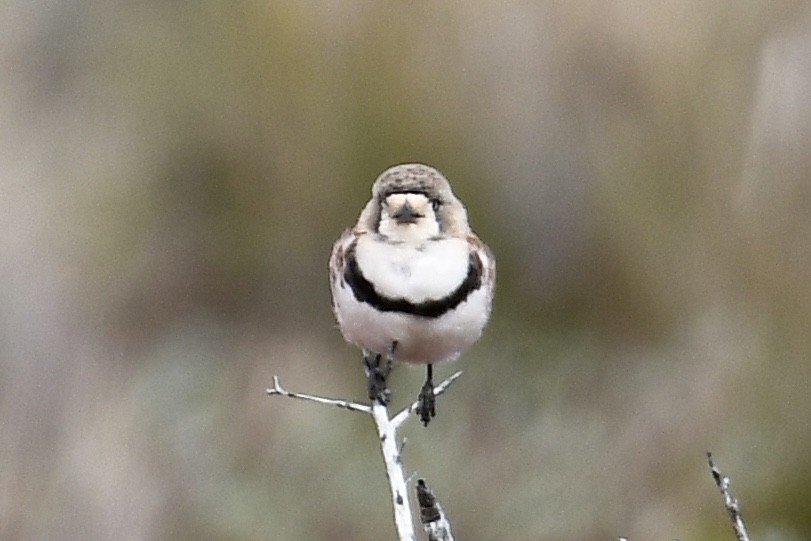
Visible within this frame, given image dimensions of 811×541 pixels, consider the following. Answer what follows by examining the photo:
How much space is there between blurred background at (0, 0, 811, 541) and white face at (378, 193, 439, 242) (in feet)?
2.79

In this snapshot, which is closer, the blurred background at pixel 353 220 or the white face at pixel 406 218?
the white face at pixel 406 218

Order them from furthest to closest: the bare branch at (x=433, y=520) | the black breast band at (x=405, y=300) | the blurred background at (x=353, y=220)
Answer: the blurred background at (x=353, y=220) → the black breast band at (x=405, y=300) → the bare branch at (x=433, y=520)

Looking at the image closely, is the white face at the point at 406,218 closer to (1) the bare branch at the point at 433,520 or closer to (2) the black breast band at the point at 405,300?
(2) the black breast band at the point at 405,300

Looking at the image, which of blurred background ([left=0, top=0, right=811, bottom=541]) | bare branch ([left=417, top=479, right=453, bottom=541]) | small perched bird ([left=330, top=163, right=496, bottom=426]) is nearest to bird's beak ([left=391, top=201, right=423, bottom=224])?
small perched bird ([left=330, top=163, right=496, bottom=426])

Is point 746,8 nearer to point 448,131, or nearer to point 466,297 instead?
point 448,131

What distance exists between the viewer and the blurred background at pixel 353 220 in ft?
7.00

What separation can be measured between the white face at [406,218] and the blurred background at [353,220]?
0.85m

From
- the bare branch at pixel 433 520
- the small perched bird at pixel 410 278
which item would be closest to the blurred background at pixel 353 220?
the small perched bird at pixel 410 278

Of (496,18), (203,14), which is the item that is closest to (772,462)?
(496,18)

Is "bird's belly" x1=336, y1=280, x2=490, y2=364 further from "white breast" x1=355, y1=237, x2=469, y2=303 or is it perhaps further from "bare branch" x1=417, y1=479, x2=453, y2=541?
"bare branch" x1=417, y1=479, x2=453, y2=541

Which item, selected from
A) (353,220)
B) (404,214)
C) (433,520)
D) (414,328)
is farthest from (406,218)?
(353,220)

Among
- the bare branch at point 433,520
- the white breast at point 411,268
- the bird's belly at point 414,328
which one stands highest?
the white breast at point 411,268

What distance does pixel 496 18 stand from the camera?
215 centimetres

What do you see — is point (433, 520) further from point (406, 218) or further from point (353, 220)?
point (353, 220)
